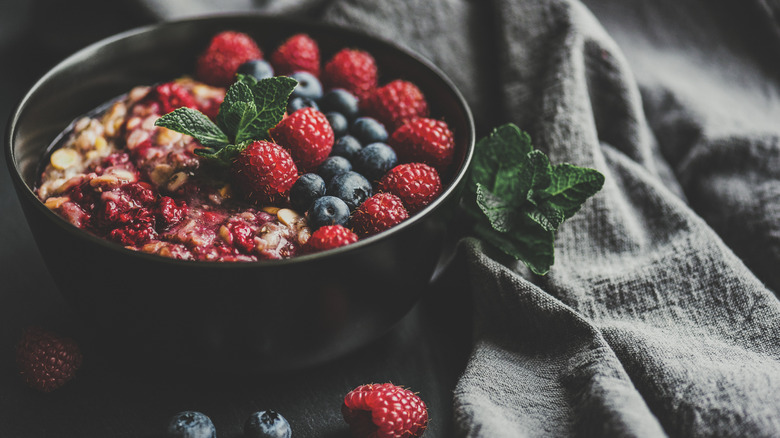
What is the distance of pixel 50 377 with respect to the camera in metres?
1.35

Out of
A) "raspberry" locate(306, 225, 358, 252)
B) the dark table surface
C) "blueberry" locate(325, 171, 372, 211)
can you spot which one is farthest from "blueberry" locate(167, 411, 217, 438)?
"blueberry" locate(325, 171, 372, 211)

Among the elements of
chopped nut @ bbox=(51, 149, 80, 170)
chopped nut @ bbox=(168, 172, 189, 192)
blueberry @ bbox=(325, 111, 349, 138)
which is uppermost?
blueberry @ bbox=(325, 111, 349, 138)

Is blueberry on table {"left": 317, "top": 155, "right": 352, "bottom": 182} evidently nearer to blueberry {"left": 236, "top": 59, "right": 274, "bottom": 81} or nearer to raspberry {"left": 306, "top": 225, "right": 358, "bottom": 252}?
raspberry {"left": 306, "top": 225, "right": 358, "bottom": 252}

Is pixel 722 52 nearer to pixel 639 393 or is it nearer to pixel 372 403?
pixel 639 393

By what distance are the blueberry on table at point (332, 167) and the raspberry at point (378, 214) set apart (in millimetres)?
109

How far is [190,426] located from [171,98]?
2.54ft

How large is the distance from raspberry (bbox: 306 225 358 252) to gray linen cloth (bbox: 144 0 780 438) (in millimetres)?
386

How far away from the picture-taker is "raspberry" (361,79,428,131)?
1645mm

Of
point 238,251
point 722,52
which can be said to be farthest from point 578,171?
point 722,52

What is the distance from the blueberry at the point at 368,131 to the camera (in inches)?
61.7

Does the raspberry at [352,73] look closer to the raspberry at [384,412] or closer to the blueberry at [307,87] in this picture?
the blueberry at [307,87]

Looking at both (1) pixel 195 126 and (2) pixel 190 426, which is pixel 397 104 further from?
(2) pixel 190 426

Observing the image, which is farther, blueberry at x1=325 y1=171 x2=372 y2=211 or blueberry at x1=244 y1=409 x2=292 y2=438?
blueberry at x1=325 y1=171 x2=372 y2=211

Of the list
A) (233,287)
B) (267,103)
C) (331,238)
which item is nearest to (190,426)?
(233,287)
